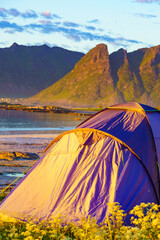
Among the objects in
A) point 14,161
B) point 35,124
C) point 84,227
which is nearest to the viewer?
point 84,227

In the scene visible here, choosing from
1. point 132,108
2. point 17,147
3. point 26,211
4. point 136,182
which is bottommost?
point 26,211

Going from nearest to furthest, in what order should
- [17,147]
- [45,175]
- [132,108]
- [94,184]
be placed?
1. [94,184]
2. [45,175]
3. [132,108]
4. [17,147]

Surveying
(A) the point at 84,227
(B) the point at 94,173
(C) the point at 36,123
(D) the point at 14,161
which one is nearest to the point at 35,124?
(C) the point at 36,123

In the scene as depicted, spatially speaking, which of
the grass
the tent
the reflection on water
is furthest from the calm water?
the grass

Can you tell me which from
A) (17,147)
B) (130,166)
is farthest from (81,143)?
(17,147)

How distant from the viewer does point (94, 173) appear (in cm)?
809

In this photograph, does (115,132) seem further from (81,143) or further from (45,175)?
(45,175)

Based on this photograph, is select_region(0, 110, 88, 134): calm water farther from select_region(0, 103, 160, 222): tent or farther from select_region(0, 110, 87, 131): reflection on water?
select_region(0, 103, 160, 222): tent

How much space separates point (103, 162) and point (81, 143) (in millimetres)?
683

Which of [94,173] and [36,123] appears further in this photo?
[36,123]

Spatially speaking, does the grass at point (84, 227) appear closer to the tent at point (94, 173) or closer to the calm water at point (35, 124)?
the tent at point (94, 173)

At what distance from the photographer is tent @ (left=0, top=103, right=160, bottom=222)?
7.87 meters

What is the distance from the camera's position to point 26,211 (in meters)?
8.11

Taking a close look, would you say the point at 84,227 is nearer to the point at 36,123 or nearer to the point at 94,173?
the point at 94,173
